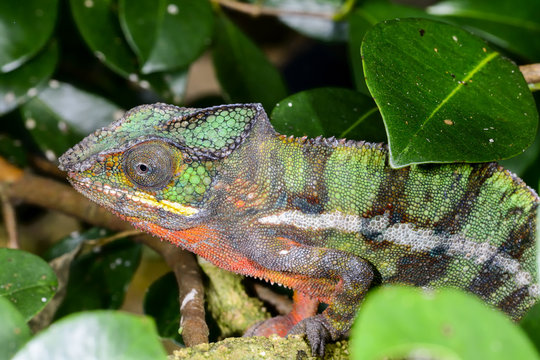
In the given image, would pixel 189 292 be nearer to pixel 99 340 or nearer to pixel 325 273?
pixel 325 273

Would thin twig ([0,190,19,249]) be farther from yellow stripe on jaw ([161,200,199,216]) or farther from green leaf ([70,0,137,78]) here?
yellow stripe on jaw ([161,200,199,216])

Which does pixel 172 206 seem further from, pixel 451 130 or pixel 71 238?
A: pixel 71 238

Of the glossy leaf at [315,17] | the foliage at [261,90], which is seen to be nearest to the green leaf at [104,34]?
the foliage at [261,90]

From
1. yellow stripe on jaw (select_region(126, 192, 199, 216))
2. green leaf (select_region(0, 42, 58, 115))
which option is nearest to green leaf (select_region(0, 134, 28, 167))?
green leaf (select_region(0, 42, 58, 115))

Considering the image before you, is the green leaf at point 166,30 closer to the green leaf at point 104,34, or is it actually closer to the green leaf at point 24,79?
the green leaf at point 104,34

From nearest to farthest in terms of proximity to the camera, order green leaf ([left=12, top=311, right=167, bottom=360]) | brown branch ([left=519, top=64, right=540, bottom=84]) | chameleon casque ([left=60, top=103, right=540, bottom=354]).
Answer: green leaf ([left=12, top=311, right=167, bottom=360]) → chameleon casque ([left=60, top=103, right=540, bottom=354]) → brown branch ([left=519, top=64, right=540, bottom=84])
